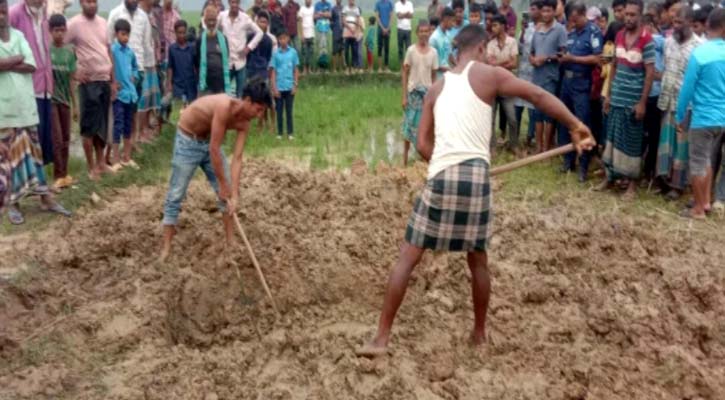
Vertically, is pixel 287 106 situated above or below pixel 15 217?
above

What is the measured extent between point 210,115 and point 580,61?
400 centimetres

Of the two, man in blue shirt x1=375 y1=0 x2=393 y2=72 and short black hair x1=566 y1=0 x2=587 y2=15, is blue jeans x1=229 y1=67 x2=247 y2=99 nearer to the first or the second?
short black hair x1=566 y1=0 x2=587 y2=15

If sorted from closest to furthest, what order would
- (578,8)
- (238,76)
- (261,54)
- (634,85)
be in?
(634,85) < (578,8) < (238,76) < (261,54)

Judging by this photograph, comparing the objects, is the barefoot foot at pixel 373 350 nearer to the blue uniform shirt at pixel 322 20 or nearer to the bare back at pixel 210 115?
the bare back at pixel 210 115

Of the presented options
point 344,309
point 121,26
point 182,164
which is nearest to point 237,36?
point 121,26

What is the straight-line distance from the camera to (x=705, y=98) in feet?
20.2

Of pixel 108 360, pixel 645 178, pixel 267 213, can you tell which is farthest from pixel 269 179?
pixel 645 178

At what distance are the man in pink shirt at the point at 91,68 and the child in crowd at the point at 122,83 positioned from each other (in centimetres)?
34

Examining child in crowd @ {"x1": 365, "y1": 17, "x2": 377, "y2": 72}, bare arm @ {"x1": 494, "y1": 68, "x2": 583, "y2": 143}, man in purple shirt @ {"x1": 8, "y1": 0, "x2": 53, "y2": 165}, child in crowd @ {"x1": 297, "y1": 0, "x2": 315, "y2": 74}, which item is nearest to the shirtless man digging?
bare arm @ {"x1": 494, "y1": 68, "x2": 583, "y2": 143}

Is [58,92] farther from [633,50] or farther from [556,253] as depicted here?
[633,50]

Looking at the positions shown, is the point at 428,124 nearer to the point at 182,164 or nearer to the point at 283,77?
the point at 182,164

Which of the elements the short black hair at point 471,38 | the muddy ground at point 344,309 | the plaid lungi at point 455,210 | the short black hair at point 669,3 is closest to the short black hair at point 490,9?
the short black hair at point 669,3

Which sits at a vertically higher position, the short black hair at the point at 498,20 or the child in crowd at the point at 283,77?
the short black hair at the point at 498,20

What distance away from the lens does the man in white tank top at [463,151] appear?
3.77 m
